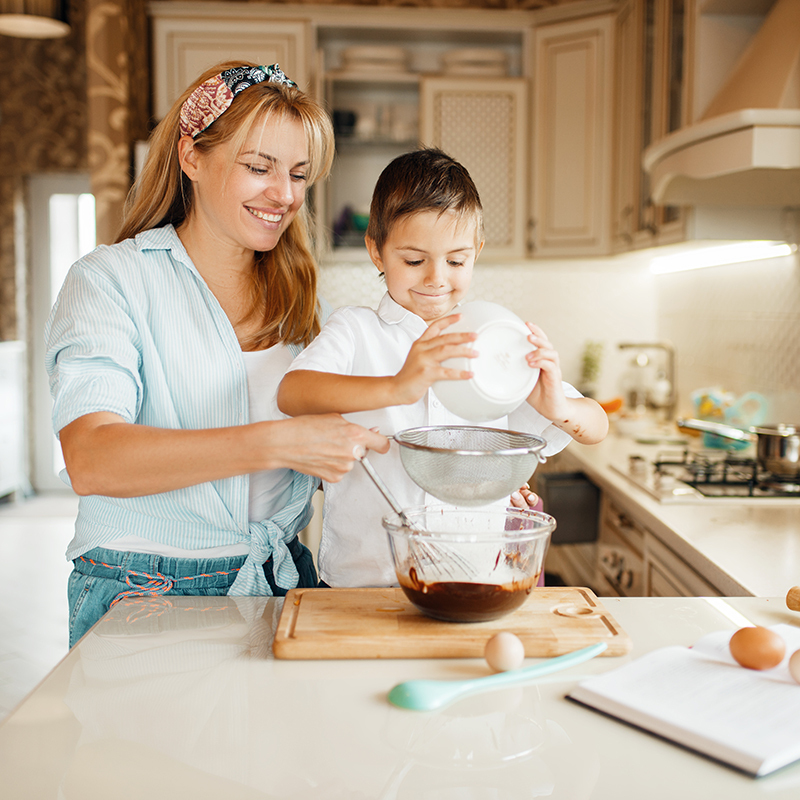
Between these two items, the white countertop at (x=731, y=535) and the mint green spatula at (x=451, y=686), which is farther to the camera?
the white countertop at (x=731, y=535)

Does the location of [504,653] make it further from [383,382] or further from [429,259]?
[429,259]

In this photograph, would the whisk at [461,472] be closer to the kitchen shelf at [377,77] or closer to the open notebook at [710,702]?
the open notebook at [710,702]

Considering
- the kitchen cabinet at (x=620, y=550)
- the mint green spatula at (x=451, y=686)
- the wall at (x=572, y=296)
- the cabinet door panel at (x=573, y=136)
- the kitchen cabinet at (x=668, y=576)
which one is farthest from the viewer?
the wall at (x=572, y=296)

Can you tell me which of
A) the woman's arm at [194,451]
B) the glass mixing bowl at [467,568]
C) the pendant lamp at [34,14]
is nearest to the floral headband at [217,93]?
the woman's arm at [194,451]

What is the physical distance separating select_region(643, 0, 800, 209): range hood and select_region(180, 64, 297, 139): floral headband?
1083 millimetres

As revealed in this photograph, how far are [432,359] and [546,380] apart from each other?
21cm

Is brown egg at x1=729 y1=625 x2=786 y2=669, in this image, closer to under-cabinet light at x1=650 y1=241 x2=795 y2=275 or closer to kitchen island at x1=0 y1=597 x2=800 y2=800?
kitchen island at x1=0 y1=597 x2=800 y2=800

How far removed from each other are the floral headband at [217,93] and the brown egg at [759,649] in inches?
41.4

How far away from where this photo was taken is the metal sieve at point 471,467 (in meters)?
1.00

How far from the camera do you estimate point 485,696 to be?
2.75 feet

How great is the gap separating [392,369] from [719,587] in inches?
27.7

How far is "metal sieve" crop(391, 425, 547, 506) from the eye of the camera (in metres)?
1.00

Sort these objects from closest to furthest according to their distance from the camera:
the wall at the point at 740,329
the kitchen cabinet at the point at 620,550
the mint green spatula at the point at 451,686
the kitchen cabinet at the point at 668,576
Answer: the mint green spatula at the point at 451,686, the kitchen cabinet at the point at 668,576, the kitchen cabinet at the point at 620,550, the wall at the point at 740,329

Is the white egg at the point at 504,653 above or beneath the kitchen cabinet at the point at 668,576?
above
